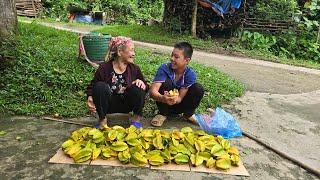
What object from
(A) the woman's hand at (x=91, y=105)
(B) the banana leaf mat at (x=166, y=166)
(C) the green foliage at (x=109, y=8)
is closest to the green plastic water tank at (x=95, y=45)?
(A) the woman's hand at (x=91, y=105)

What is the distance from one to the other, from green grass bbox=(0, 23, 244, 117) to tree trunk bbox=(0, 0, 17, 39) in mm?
310

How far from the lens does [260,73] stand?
8766 mm

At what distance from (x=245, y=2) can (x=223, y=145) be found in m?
10.2

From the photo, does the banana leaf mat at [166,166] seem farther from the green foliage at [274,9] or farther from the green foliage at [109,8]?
the green foliage at [109,8]

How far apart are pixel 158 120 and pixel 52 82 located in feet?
6.32

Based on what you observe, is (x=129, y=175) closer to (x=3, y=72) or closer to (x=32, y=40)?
(x=3, y=72)

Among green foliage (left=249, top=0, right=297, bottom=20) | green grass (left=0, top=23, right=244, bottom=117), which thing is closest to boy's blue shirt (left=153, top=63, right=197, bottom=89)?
green grass (left=0, top=23, right=244, bottom=117)

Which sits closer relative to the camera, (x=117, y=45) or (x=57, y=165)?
(x=57, y=165)

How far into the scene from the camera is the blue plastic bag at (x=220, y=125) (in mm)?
4328

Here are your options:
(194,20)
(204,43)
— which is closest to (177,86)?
(204,43)

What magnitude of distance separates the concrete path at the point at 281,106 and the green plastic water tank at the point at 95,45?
2.41m

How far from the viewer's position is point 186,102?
462 cm

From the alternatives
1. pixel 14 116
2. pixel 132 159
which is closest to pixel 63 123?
pixel 14 116

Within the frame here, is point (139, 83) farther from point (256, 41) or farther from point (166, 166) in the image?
point (256, 41)
